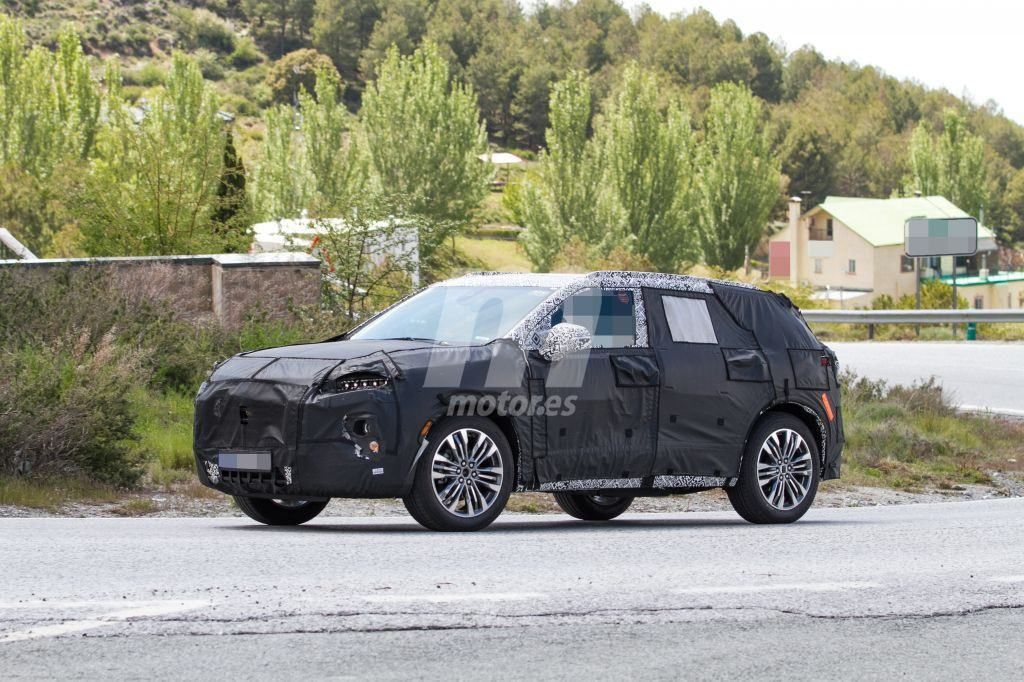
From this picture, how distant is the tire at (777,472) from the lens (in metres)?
10.8

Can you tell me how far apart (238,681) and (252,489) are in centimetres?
401

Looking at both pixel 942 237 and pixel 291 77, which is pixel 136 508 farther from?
pixel 291 77

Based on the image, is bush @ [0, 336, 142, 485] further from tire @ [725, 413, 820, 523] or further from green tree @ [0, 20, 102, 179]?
green tree @ [0, 20, 102, 179]

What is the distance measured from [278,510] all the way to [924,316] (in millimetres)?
25037

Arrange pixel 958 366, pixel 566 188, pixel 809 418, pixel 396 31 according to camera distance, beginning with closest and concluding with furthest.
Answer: pixel 809 418
pixel 958 366
pixel 566 188
pixel 396 31

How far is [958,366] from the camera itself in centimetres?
2808

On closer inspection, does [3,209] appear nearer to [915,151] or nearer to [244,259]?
[244,259]

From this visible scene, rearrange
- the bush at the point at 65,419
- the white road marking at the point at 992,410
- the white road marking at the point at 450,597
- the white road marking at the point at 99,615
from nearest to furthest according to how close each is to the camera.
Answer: the white road marking at the point at 99,615
the white road marking at the point at 450,597
the bush at the point at 65,419
the white road marking at the point at 992,410

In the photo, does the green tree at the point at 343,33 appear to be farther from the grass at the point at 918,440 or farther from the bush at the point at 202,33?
the grass at the point at 918,440

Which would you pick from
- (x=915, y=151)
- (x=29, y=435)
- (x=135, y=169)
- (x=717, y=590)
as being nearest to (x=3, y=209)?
(x=135, y=169)

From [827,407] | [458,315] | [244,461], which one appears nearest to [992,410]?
[827,407]

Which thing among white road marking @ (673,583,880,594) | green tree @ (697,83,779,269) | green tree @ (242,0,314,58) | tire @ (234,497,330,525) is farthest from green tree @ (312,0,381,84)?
white road marking @ (673,583,880,594)

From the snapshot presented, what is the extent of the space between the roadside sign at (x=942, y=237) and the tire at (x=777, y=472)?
3244 cm

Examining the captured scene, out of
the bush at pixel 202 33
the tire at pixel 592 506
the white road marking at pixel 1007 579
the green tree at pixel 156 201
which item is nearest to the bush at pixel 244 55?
the bush at pixel 202 33
